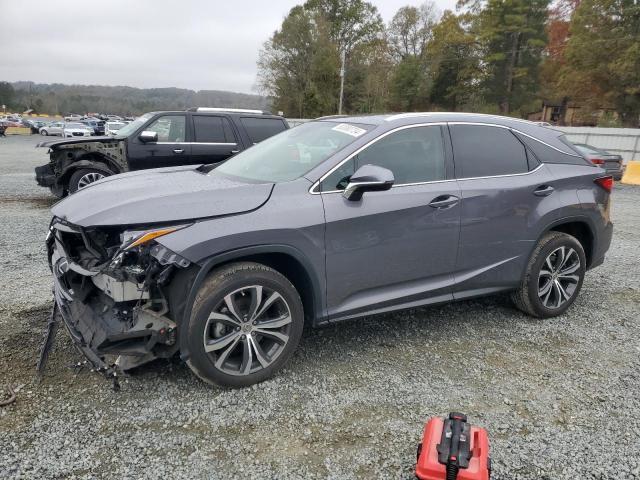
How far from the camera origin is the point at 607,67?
104 feet

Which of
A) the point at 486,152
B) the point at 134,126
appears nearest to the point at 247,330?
the point at 486,152

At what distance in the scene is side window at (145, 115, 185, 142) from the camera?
844 cm

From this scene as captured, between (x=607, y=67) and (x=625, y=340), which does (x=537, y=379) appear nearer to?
Result: (x=625, y=340)

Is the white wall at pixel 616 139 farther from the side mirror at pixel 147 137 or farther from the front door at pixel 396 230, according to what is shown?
the front door at pixel 396 230

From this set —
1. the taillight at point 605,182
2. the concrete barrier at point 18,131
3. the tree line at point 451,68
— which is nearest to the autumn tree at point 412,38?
the tree line at point 451,68

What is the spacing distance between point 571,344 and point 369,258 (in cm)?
190

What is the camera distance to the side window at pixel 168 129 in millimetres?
8438

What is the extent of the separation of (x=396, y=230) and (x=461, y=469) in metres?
1.58

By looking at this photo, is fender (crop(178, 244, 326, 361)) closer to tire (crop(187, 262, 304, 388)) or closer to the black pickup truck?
tire (crop(187, 262, 304, 388))

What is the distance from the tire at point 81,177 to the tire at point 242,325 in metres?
6.45

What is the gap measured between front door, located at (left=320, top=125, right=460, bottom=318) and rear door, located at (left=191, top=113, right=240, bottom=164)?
562 centimetres

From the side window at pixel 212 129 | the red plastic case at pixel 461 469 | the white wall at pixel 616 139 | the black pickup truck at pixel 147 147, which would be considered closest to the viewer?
the red plastic case at pixel 461 469

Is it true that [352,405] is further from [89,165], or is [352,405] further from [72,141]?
[72,141]

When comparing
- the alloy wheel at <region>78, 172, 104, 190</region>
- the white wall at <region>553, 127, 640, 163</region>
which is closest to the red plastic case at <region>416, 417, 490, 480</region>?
the alloy wheel at <region>78, 172, 104, 190</region>
